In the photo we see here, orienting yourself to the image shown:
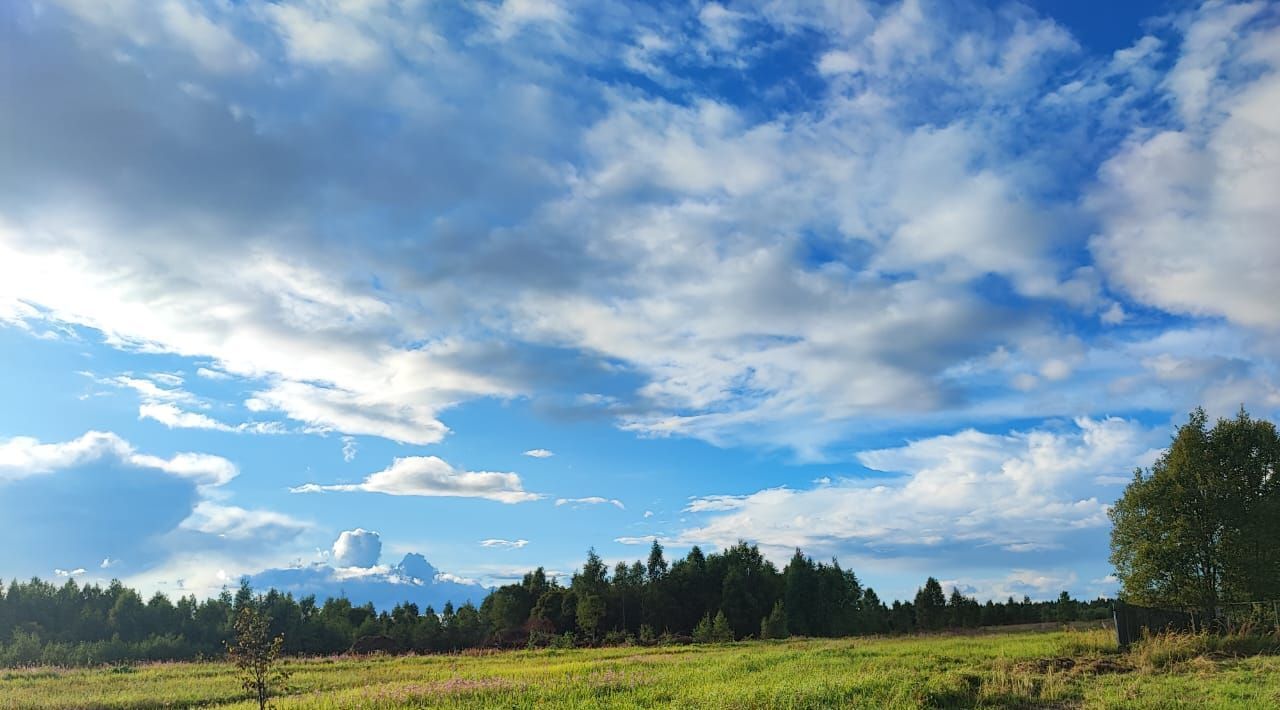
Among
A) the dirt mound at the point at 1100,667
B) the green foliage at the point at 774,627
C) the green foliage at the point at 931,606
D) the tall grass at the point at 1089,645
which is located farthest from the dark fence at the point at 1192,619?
the green foliage at the point at 931,606

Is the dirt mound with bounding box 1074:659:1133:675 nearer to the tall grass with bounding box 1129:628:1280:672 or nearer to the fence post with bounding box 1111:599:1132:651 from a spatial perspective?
the tall grass with bounding box 1129:628:1280:672

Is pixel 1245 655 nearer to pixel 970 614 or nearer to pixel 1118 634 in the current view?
pixel 1118 634

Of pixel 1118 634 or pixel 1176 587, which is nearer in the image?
pixel 1118 634

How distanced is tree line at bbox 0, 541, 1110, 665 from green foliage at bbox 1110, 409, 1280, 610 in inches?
1295

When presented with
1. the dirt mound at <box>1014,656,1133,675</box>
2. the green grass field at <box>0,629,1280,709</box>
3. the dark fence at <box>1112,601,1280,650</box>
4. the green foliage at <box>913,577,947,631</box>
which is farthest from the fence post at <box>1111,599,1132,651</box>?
the green foliage at <box>913,577,947,631</box>

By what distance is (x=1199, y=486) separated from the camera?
3838 cm

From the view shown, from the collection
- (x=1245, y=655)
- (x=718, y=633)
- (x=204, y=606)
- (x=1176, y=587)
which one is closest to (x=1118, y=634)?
(x=1245, y=655)

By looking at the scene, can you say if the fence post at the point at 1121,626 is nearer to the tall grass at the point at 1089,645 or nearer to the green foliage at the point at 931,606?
the tall grass at the point at 1089,645

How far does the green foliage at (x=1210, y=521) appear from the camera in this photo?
37.0 metres

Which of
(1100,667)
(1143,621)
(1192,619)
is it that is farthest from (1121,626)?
(1192,619)

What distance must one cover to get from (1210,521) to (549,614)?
5611 cm

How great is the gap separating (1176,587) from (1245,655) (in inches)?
441

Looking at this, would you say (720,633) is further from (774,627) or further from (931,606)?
(931,606)

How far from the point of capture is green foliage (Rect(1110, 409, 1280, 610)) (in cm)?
3697
